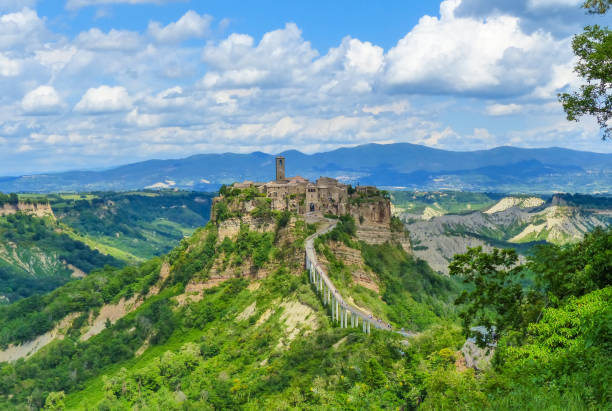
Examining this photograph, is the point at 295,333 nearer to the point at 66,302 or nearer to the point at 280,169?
the point at 280,169

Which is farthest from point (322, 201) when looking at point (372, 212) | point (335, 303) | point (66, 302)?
point (66, 302)

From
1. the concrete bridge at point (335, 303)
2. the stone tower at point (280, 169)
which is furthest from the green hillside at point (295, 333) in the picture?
the stone tower at point (280, 169)

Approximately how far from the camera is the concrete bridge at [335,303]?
59344mm

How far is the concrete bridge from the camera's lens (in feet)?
195

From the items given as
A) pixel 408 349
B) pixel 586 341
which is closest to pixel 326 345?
pixel 408 349

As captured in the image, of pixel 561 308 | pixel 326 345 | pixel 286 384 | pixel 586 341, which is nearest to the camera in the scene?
pixel 586 341

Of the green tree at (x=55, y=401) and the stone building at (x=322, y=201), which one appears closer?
the green tree at (x=55, y=401)

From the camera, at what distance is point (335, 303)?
211ft

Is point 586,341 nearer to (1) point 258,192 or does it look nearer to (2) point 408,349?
(2) point 408,349

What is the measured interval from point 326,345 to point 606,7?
123 feet

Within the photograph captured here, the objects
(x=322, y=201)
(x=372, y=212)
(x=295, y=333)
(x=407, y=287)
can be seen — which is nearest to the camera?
(x=295, y=333)

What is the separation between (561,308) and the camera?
25.4 m

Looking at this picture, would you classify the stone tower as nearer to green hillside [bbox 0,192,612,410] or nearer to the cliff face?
green hillside [bbox 0,192,612,410]

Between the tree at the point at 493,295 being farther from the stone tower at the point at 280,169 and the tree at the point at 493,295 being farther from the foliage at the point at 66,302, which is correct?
the foliage at the point at 66,302
